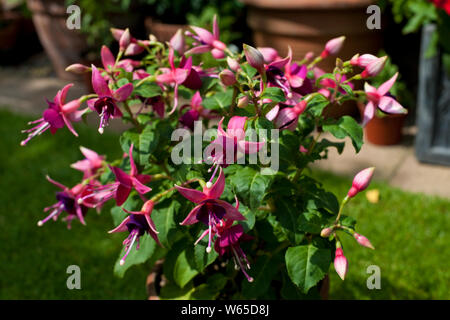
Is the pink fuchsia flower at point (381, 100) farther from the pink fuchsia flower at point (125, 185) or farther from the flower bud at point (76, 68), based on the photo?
the flower bud at point (76, 68)

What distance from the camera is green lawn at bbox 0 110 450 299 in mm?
2055

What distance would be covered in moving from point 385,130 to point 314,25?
2.52ft

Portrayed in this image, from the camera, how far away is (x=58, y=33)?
171 inches

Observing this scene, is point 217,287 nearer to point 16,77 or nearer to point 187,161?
point 187,161

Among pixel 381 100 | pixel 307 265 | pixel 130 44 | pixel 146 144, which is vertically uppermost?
pixel 130 44

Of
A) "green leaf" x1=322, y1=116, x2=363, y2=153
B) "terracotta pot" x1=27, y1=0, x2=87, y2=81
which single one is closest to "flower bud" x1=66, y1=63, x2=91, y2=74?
"green leaf" x1=322, y1=116, x2=363, y2=153

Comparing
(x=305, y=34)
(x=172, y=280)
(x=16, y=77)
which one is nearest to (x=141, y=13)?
(x=16, y=77)

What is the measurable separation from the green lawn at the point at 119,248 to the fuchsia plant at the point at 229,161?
74 cm

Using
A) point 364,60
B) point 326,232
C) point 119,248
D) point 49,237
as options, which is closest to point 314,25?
point 119,248

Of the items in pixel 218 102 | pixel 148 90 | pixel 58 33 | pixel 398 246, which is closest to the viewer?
pixel 148 90

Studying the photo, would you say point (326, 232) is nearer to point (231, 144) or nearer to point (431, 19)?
point (231, 144)

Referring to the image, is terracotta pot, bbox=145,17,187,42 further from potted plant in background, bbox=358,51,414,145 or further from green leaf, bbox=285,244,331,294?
green leaf, bbox=285,244,331,294

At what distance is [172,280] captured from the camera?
60.9 inches

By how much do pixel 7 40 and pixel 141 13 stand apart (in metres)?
1.66
